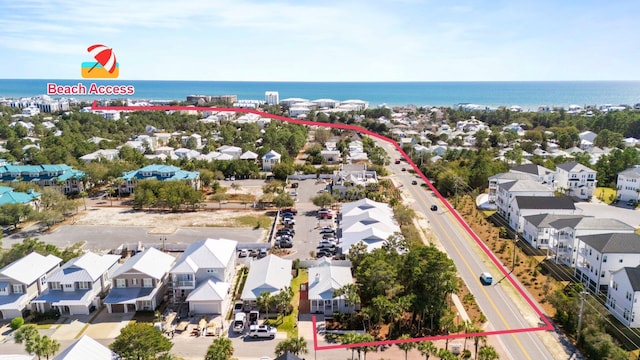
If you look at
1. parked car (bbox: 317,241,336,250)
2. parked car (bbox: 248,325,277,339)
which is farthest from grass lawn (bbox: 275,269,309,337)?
parked car (bbox: 317,241,336,250)

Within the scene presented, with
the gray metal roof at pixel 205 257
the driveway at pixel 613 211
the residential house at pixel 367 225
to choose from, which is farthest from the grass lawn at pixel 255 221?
the driveway at pixel 613 211

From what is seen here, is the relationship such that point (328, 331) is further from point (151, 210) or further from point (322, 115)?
point (322, 115)

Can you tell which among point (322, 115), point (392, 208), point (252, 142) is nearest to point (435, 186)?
point (392, 208)

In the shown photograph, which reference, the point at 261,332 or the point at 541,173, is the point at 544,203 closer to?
the point at 541,173

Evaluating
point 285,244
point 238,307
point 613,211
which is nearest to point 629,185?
point 613,211

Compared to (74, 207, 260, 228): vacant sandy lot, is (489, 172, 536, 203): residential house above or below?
above

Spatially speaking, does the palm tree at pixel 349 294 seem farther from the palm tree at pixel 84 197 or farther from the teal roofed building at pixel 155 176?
the palm tree at pixel 84 197

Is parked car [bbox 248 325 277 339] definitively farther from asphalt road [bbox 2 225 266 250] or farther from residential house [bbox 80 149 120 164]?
residential house [bbox 80 149 120 164]
